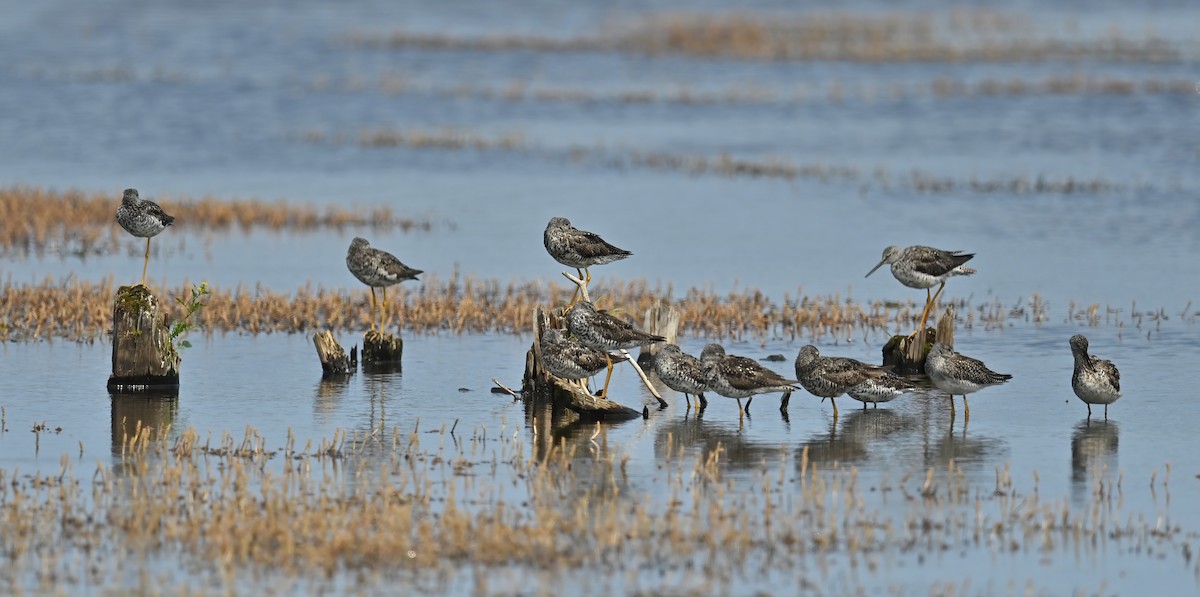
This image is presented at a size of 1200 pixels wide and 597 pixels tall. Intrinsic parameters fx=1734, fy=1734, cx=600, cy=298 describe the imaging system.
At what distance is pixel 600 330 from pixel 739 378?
1.57 metres

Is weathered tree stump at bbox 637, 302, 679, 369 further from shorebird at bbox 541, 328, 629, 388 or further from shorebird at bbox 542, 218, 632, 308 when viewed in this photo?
shorebird at bbox 541, 328, 629, 388

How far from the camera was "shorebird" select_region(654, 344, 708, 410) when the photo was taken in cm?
1634

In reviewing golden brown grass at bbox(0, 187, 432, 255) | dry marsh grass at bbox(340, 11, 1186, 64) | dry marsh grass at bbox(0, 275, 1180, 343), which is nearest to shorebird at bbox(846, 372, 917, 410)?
dry marsh grass at bbox(0, 275, 1180, 343)

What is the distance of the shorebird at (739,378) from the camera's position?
634 inches

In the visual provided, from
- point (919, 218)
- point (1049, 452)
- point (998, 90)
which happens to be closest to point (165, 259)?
point (919, 218)

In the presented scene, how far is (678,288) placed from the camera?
25.1 m

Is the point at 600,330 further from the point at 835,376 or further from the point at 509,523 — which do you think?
the point at 509,523

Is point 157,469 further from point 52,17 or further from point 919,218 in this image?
point 52,17

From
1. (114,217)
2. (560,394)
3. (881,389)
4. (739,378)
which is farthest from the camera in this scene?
(114,217)

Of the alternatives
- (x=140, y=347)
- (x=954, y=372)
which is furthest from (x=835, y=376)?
(x=140, y=347)

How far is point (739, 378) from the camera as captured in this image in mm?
16094

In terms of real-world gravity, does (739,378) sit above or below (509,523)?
above

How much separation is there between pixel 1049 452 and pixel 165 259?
17.0 m

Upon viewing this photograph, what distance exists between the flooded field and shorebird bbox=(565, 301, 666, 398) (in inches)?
31.6
